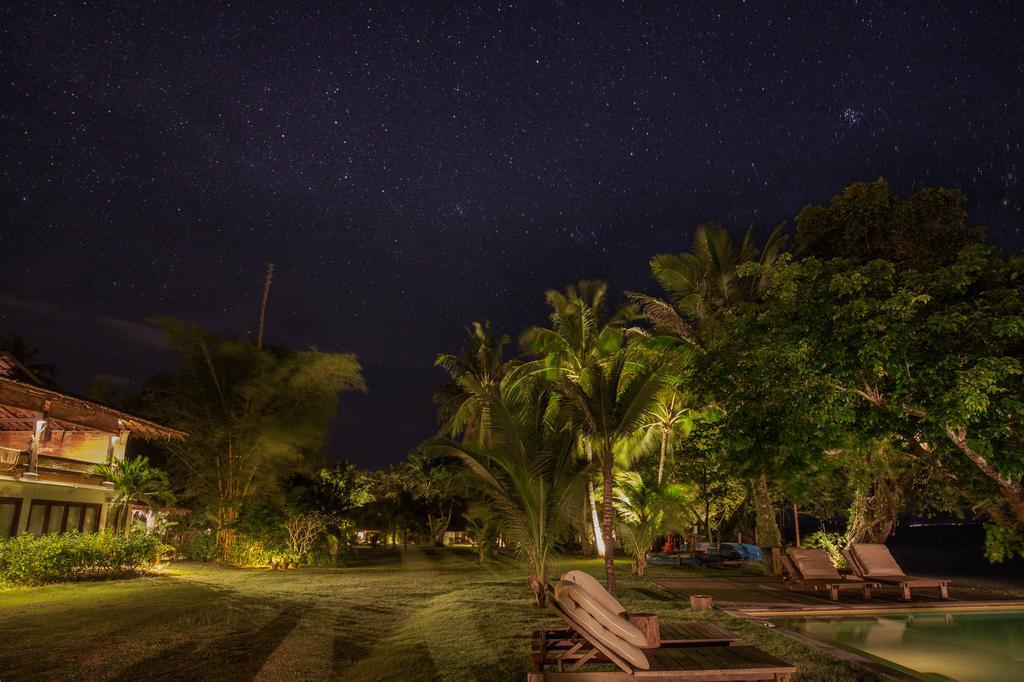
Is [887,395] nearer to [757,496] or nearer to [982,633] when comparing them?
[982,633]

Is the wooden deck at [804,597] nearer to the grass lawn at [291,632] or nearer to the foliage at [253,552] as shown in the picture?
the grass lawn at [291,632]

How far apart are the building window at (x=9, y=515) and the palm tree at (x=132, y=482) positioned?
7.03 ft

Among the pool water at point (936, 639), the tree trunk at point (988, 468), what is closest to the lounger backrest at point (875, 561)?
the pool water at point (936, 639)

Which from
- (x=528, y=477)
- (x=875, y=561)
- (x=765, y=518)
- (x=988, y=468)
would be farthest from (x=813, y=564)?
(x=988, y=468)

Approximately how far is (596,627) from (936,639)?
6516 millimetres

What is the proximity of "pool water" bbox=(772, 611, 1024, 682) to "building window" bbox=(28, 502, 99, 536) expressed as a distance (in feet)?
63.5

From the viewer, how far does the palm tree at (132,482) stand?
1800cm

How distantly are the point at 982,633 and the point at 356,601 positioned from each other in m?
9.63

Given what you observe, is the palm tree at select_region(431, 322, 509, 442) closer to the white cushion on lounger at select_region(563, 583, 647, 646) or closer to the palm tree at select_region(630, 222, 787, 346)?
the palm tree at select_region(630, 222, 787, 346)

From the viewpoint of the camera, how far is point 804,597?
10.7 meters

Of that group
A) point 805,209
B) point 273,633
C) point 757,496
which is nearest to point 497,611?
point 273,633

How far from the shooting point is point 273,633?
26.0ft

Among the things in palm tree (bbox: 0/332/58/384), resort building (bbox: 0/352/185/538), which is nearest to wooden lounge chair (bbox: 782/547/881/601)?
resort building (bbox: 0/352/185/538)

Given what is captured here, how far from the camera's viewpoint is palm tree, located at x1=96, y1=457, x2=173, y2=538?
59.1 feet
